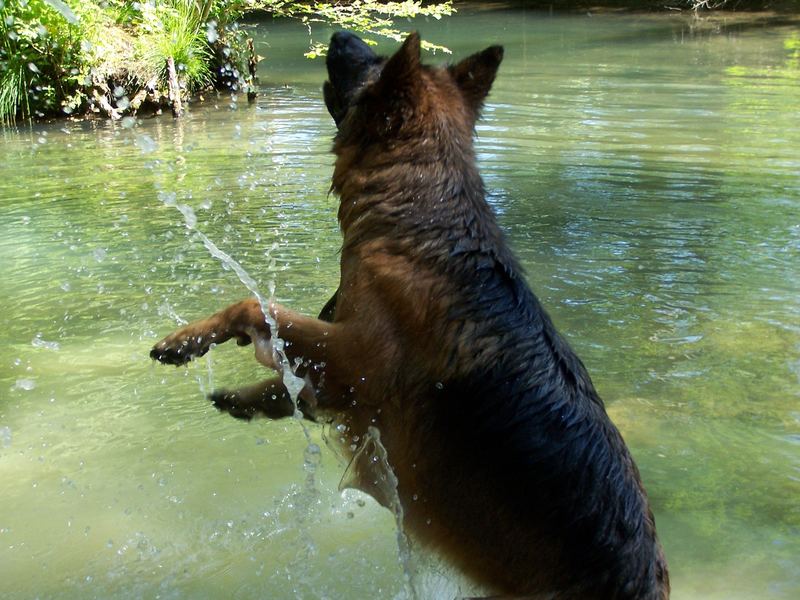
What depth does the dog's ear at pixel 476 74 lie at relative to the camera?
4465 mm

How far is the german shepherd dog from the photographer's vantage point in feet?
11.0

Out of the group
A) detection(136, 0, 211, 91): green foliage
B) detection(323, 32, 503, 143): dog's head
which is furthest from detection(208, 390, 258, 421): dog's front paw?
detection(136, 0, 211, 91): green foliage

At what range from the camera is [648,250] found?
27.3 feet

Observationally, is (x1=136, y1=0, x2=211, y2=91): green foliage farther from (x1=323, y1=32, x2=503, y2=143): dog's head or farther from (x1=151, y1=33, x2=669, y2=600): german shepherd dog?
(x1=151, y1=33, x2=669, y2=600): german shepherd dog

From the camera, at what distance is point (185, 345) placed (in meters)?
4.30

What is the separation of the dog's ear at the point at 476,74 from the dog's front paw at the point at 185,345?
1.67 meters

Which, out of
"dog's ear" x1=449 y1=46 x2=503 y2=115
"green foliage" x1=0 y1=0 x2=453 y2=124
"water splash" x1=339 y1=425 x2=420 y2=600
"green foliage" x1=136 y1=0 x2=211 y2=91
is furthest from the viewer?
"green foliage" x1=136 y1=0 x2=211 y2=91

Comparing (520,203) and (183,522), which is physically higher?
(520,203)

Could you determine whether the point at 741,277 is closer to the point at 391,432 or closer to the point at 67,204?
the point at 391,432

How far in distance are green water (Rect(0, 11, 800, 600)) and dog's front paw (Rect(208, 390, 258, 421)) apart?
0.55 m

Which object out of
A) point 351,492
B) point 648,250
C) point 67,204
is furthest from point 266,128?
point 351,492

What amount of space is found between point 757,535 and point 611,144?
355 inches

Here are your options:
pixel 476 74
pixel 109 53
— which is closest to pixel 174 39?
pixel 109 53

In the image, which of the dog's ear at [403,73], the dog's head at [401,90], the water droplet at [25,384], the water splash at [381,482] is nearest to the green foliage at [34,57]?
the water droplet at [25,384]
